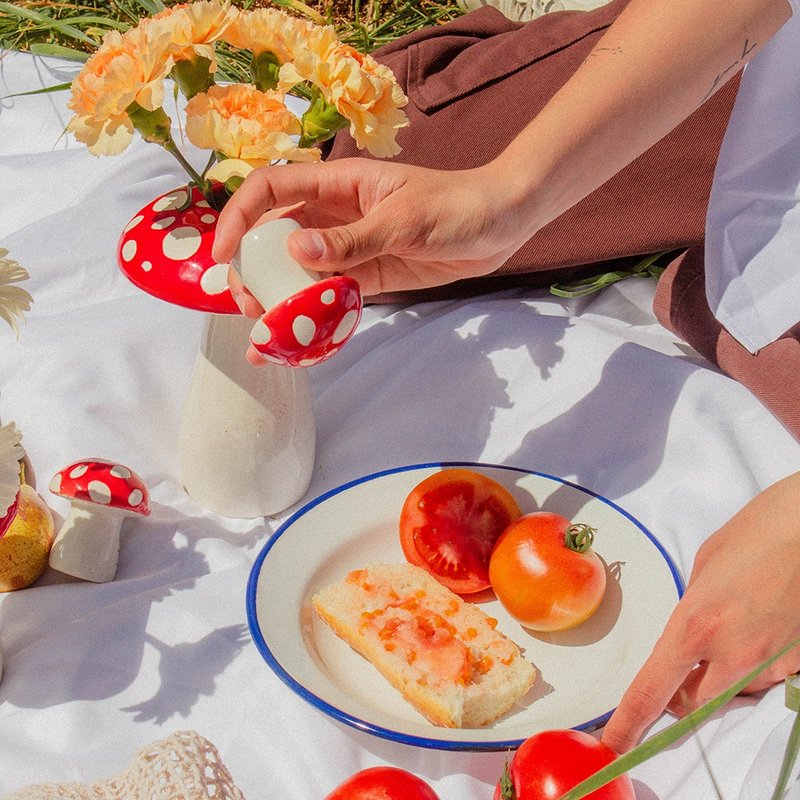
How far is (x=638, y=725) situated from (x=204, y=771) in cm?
30

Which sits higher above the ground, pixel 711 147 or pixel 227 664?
pixel 711 147

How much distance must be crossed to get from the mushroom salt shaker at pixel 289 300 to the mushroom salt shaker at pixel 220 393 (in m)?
0.08

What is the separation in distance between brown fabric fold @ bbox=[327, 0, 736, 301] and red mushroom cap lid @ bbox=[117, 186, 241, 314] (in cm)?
43

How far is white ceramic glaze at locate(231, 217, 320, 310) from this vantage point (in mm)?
795

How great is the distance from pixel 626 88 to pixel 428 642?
62 cm

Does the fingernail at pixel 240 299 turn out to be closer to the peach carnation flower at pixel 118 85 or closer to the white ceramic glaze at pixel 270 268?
the white ceramic glaze at pixel 270 268

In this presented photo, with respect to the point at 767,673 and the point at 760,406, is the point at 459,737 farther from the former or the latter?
the point at 760,406

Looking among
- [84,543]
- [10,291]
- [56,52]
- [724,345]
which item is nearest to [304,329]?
[10,291]

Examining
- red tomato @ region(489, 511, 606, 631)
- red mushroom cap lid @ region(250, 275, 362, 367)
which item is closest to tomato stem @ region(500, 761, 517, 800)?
red tomato @ region(489, 511, 606, 631)

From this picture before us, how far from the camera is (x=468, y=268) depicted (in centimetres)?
109

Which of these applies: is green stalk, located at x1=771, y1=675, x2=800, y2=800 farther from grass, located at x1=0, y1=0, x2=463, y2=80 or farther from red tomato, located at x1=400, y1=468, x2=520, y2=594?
grass, located at x1=0, y1=0, x2=463, y2=80

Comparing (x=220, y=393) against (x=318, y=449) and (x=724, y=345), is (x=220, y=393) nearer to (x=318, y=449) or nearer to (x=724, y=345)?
(x=318, y=449)

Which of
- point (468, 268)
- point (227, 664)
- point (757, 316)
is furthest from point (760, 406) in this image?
point (227, 664)

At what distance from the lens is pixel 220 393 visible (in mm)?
978
